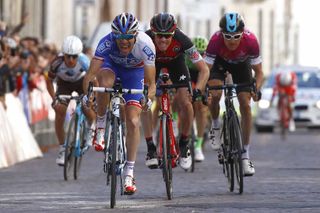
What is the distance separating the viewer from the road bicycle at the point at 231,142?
52.9 ft

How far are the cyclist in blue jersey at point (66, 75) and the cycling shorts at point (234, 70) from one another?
2473 millimetres

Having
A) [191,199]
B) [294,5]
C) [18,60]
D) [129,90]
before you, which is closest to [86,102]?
[129,90]

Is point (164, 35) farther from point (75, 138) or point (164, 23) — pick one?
point (75, 138)

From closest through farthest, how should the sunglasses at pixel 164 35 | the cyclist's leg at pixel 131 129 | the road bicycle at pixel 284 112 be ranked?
1. the cyclist's leg at pixel 131 129
2. the sunglasses at pixel 164 35
3. the road bicycle at pixel 284 112

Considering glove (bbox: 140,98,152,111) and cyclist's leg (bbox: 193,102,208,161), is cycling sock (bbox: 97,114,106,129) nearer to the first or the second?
glove (bbox: 140,98,152,111)

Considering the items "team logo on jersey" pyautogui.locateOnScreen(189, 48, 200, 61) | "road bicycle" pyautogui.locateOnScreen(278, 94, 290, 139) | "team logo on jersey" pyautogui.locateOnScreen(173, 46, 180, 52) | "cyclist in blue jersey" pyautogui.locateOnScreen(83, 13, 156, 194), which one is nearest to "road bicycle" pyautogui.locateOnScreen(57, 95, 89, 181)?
"team logo on jersey" pyautogui.locateOnScreen(173, 46, 180, 52)

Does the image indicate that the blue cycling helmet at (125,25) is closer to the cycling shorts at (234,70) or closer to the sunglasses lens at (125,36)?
the sunglasses lens at (125,36)

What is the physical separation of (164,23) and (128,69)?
3.16 feet

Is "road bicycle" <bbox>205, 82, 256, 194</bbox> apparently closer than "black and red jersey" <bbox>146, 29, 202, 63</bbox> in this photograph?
Yes

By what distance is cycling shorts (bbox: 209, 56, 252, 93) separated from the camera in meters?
17.6

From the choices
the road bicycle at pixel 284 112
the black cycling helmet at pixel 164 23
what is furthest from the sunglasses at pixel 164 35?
the road bicycle at pixel 284 112

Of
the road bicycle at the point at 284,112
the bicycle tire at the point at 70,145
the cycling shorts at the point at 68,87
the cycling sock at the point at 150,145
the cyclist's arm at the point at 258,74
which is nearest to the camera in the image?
the cycling sock at the point at 150,145

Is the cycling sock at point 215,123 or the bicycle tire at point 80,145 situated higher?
the cycling sock at point 215,123

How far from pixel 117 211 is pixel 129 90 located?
124 cm
